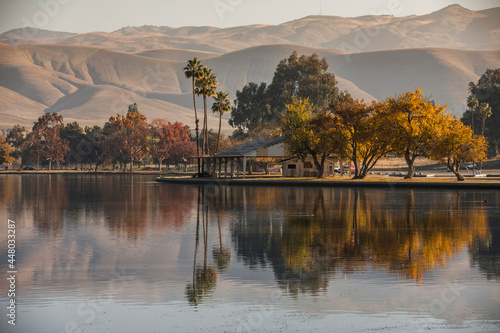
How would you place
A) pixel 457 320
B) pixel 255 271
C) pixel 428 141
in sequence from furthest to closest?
pixel 428 141
pixel 255 271
pixel 457 320

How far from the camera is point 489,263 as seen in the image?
17828 mm

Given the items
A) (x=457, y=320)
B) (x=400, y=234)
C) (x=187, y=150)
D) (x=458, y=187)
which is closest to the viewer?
(x=457, y=320)

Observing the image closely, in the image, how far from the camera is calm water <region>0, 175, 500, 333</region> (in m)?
12.1

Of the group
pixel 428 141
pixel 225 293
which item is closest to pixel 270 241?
pixel 225 293

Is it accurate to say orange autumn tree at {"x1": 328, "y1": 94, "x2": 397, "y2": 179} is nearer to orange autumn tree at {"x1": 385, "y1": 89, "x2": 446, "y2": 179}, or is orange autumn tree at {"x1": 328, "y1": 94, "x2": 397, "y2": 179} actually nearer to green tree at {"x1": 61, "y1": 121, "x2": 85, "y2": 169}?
orange autumn tree at {"x1": 385, "y1": 89, "x2": 446, "y2": 179}

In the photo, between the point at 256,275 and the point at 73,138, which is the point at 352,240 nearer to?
the point at 256,275

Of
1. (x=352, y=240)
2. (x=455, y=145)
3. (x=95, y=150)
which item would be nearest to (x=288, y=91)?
(x=95, y=150)

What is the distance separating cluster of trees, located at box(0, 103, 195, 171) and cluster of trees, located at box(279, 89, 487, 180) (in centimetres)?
6541

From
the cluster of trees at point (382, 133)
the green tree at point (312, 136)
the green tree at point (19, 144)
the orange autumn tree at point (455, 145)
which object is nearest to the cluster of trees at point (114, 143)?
the green tree at point (19, 144)

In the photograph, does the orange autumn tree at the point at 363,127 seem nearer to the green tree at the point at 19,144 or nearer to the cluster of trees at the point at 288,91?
the cluster of trees at the point at 288,91

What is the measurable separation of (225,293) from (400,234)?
12307 mm

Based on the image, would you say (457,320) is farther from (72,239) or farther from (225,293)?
(72,239)

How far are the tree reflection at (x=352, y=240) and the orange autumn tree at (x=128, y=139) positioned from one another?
382 feet

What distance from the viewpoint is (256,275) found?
16.2 m
